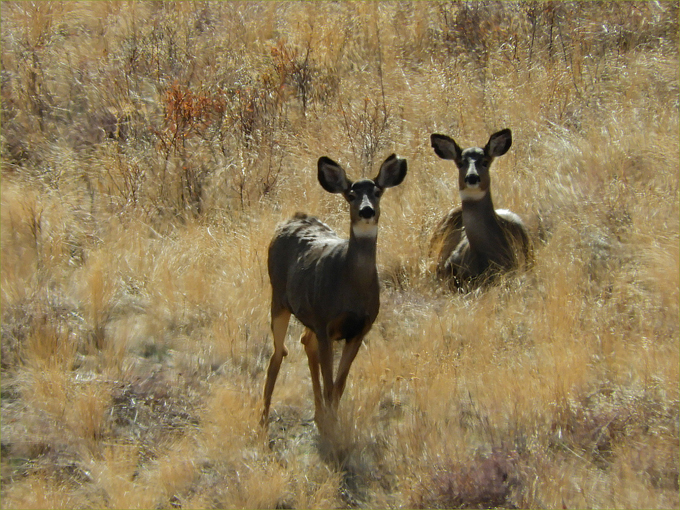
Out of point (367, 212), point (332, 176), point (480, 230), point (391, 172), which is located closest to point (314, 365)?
point (367, 212)

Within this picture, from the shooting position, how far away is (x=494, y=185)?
9.86 m

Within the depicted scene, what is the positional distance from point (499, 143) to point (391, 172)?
2802mm

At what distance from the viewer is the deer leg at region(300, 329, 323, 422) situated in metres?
5.84

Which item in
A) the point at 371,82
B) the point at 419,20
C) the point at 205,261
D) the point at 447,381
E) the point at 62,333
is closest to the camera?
the point at 447,381

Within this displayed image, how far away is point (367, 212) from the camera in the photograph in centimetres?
548

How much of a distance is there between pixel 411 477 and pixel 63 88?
10167 mm

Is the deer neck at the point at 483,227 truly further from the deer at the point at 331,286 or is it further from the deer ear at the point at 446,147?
the deer at the point at 331,286

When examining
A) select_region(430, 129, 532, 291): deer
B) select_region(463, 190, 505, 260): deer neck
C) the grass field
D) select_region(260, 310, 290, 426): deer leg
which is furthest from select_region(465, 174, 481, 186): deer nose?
select_region(260, 310, 290, 426): deer leg

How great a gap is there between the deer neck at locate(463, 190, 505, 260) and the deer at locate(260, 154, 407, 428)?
2591mm

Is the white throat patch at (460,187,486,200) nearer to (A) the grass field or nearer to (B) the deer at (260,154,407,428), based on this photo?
(A) the grass field

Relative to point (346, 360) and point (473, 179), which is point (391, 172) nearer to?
point (346, 360)

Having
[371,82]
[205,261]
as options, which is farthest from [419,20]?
[205,261]

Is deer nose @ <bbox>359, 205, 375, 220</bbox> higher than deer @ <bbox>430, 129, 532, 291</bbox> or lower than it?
higher

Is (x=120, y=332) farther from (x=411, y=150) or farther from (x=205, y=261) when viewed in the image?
(x=411, y=150)
